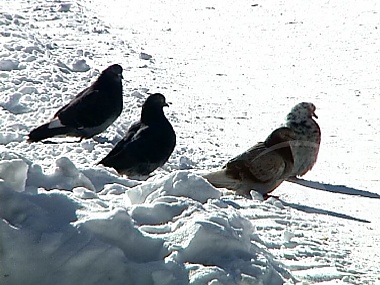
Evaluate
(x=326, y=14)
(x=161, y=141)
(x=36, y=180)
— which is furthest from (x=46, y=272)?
(x=326, y=14)

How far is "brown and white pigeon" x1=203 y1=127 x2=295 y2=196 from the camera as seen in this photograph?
320 inches

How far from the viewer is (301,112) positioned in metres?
9.90

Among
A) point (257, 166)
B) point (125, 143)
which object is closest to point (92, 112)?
point (125, 143)

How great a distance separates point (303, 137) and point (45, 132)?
105 inches

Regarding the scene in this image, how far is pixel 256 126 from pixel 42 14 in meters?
9.23

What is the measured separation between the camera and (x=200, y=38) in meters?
19.8

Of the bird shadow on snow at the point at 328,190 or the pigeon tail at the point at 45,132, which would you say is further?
the pigeon tail at the point at 45,132

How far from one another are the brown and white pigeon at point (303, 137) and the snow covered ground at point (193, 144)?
210 mm

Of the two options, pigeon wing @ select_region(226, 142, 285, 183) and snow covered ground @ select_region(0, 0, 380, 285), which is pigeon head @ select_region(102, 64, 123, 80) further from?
pigeon wing @ select_region(226, 142, 285, 183)

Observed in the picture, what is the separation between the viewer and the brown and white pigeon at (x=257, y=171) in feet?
26.7

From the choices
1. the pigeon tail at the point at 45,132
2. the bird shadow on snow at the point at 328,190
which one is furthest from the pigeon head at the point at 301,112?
the pigeon tail at the point at 45,132

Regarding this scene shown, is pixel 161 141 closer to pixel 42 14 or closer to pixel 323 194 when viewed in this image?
pixel 323 194

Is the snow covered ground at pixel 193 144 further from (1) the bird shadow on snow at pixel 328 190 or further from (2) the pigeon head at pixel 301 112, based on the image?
(2) the pigeon head at pixel 301 112

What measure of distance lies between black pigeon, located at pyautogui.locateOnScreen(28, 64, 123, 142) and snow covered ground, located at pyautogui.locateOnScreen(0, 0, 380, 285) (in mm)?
209
